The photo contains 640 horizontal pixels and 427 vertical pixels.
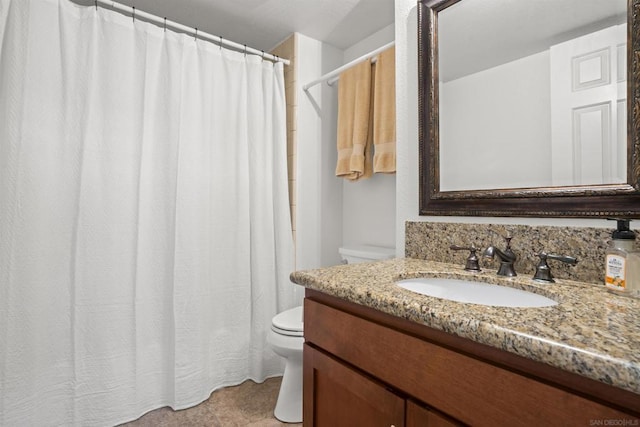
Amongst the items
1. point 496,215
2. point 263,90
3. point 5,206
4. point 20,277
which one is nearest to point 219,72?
point 263,90

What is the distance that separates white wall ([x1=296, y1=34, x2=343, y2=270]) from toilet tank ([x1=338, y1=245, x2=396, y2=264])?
297mm

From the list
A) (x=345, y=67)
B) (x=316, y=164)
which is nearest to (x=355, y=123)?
(x=345, y=67)

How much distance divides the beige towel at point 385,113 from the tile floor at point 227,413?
1368 millimetres

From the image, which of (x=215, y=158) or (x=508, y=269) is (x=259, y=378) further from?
(x=508, y=269)

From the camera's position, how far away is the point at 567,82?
95 cm

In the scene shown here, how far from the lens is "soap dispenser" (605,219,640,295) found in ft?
2.43

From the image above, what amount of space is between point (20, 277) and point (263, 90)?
5.02 ft

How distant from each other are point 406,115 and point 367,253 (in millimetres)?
833

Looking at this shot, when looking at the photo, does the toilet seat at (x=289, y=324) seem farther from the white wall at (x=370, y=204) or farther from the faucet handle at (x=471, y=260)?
the faucet handle at (x=471, y=260)

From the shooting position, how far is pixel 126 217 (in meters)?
1.62

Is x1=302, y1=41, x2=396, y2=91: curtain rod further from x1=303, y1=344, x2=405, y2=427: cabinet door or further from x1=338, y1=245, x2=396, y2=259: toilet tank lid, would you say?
x1=303, y1=344, x2=405, y2=427: cabinet door

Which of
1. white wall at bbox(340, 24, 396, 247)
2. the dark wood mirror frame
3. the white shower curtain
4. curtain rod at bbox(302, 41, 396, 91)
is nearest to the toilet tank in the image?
white wall at bbox(340, 24, 396, 247)

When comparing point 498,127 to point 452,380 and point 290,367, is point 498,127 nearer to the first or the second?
point 452,380

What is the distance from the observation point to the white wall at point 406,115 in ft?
4.36
